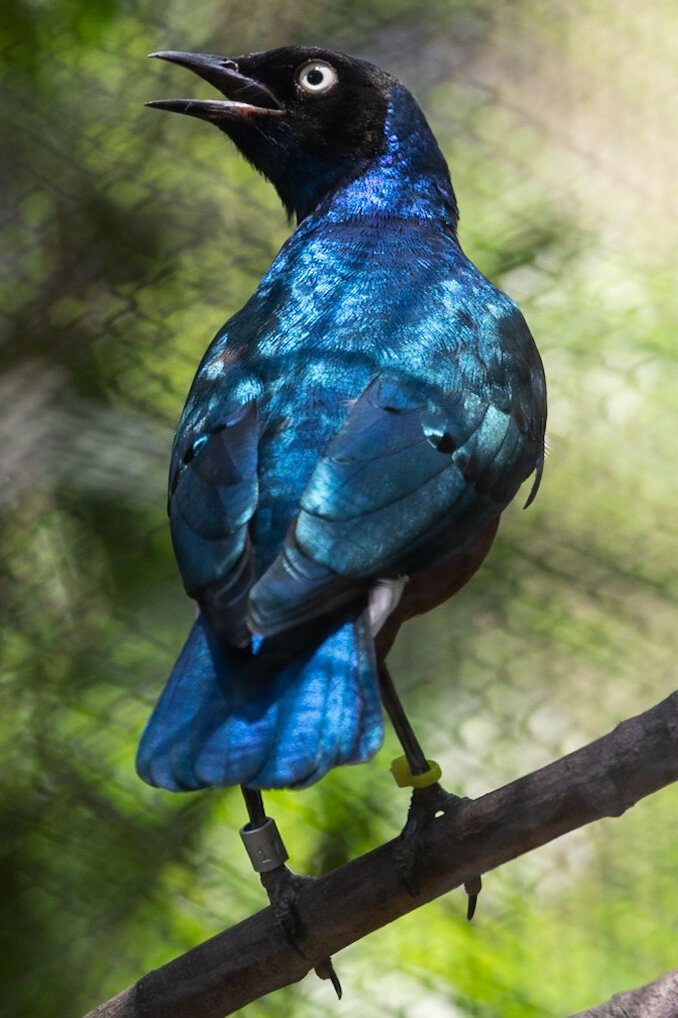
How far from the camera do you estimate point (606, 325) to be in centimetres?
273

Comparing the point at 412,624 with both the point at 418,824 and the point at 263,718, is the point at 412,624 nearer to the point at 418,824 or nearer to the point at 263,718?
the point at 418,824

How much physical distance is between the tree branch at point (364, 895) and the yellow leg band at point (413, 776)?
0.15 meters

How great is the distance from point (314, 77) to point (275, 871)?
118 centimetres

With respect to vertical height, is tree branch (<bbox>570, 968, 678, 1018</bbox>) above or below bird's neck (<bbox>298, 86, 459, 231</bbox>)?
below

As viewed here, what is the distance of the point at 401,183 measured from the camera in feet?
6.70

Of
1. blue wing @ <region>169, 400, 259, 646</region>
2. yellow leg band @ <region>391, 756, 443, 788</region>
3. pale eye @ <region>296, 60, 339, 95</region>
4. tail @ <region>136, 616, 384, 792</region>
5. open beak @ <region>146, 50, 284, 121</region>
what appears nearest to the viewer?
tail @ <region>136, 616, 384, 792</region>

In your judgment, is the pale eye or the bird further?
the pale eye

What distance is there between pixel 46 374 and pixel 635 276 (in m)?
1.16

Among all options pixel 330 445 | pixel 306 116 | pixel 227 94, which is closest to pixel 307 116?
pixel 306 116

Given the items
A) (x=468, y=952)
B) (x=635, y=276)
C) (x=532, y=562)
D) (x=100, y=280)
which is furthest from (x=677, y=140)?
(x=468, y=952)

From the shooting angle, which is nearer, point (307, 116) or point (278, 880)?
point (278, 880)

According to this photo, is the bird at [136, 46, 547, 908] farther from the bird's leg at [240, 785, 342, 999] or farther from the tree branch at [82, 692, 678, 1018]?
the tree branch at [82, 692, 678, 1018]

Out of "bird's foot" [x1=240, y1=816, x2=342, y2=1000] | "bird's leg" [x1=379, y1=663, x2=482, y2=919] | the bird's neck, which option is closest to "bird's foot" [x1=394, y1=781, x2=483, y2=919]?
"bird's leg" [x1=379, y1=663, x2=482, y2=919]

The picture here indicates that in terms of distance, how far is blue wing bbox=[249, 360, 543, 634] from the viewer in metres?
1.35
